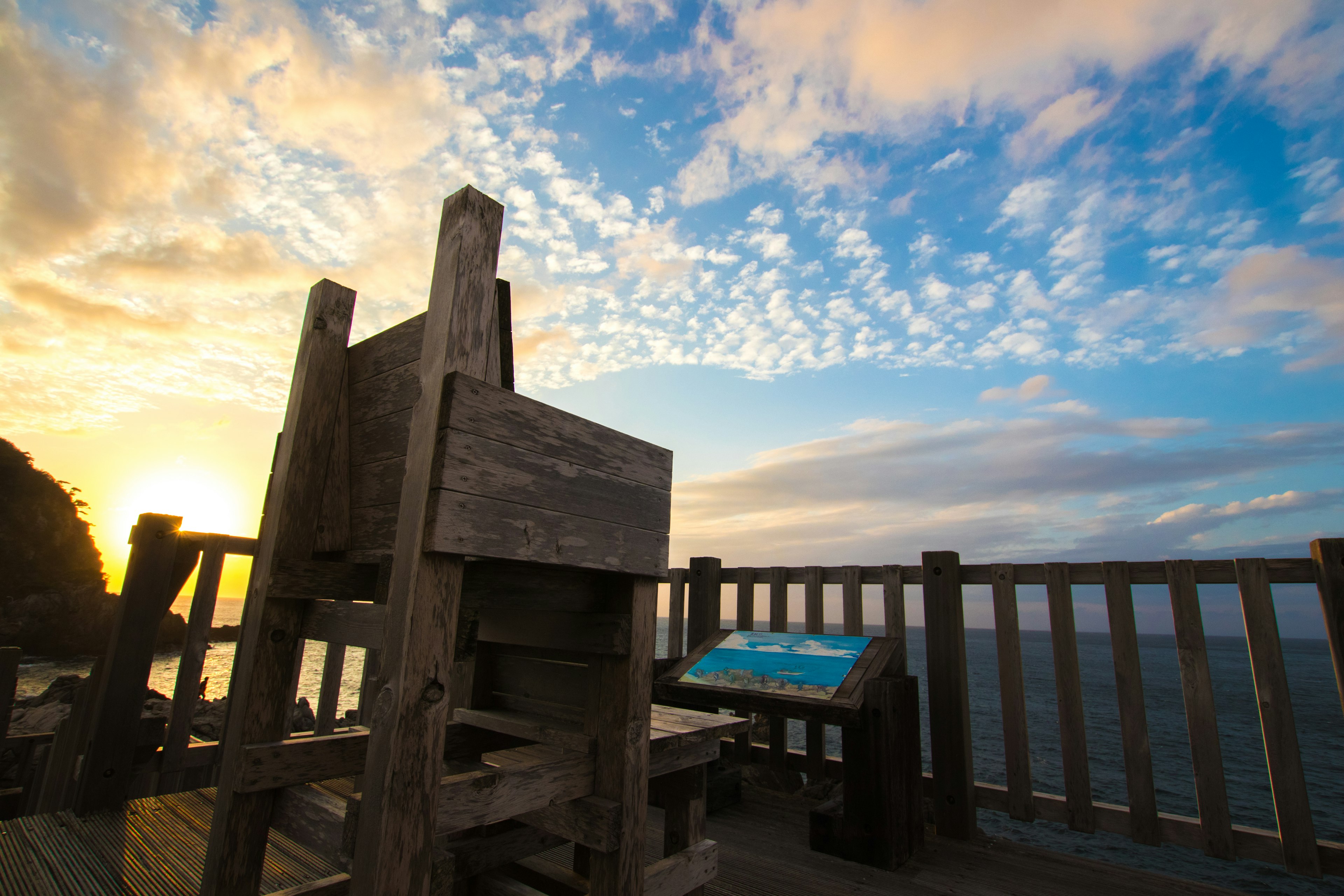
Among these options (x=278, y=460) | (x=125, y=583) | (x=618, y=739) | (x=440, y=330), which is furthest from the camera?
(x=125, y=583)

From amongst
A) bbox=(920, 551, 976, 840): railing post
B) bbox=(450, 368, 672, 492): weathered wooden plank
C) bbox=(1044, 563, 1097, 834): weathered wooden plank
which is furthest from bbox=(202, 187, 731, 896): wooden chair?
→ bbox=(1044, 563, 1097, 834): weathered wooden plank

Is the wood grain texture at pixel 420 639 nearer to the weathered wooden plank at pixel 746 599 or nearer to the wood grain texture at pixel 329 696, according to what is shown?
Result: the wood grain texture at pixel 329 696

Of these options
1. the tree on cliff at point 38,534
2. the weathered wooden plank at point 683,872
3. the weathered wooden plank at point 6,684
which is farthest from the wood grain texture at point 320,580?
the tree on cliff at point 38,534

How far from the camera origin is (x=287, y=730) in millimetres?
1808

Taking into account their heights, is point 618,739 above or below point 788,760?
above

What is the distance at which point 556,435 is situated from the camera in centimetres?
159

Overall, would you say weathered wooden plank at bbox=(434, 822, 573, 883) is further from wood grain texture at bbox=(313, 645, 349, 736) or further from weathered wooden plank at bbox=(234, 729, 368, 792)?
wood grain texture at bbox=(313, 645, 349, 736)

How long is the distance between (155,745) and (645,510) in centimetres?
346

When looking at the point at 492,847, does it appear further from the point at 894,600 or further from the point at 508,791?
the point at 894,600

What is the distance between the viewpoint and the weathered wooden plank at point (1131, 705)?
3.23 metres

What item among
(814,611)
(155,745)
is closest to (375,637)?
(155,745)

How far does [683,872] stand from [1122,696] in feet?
10.1

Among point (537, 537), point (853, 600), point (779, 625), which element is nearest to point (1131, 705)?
point (853, 600)

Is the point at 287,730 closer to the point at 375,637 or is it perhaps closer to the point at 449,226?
the point at 375,637
